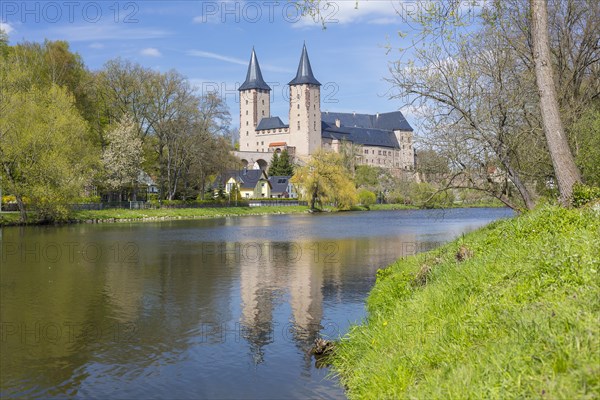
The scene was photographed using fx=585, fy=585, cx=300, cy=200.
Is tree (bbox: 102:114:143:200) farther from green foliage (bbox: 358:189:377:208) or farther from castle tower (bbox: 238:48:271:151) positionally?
castle tower (bbox: 238:48:271:151)

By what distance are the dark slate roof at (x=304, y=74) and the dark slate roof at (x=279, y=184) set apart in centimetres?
3558

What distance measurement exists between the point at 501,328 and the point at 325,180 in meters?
74.3

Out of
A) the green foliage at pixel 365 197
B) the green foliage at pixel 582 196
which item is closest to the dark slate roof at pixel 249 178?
the green foliage at pixel 365 197

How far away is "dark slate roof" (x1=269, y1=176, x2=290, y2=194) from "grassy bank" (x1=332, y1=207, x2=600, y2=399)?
107475mm

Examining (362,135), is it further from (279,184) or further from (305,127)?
(279,184)

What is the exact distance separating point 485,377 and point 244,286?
Answer: 43.0 feet

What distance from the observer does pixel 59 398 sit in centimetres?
902

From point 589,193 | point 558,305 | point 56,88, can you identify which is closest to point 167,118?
point 56,88

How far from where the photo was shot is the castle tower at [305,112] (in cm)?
14775

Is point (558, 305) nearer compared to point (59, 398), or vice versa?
point (558, 305)

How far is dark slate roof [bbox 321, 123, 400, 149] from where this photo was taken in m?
164

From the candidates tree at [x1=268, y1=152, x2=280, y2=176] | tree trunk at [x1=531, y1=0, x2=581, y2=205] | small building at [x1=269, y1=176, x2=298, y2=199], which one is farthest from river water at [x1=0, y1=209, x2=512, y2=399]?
tree at [x1=268, y1=152, x2=280, y2=176]

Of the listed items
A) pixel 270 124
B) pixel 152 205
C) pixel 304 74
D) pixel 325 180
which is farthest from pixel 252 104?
pixel 152 205

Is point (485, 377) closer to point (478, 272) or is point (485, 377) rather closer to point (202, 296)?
point (478, 272)
